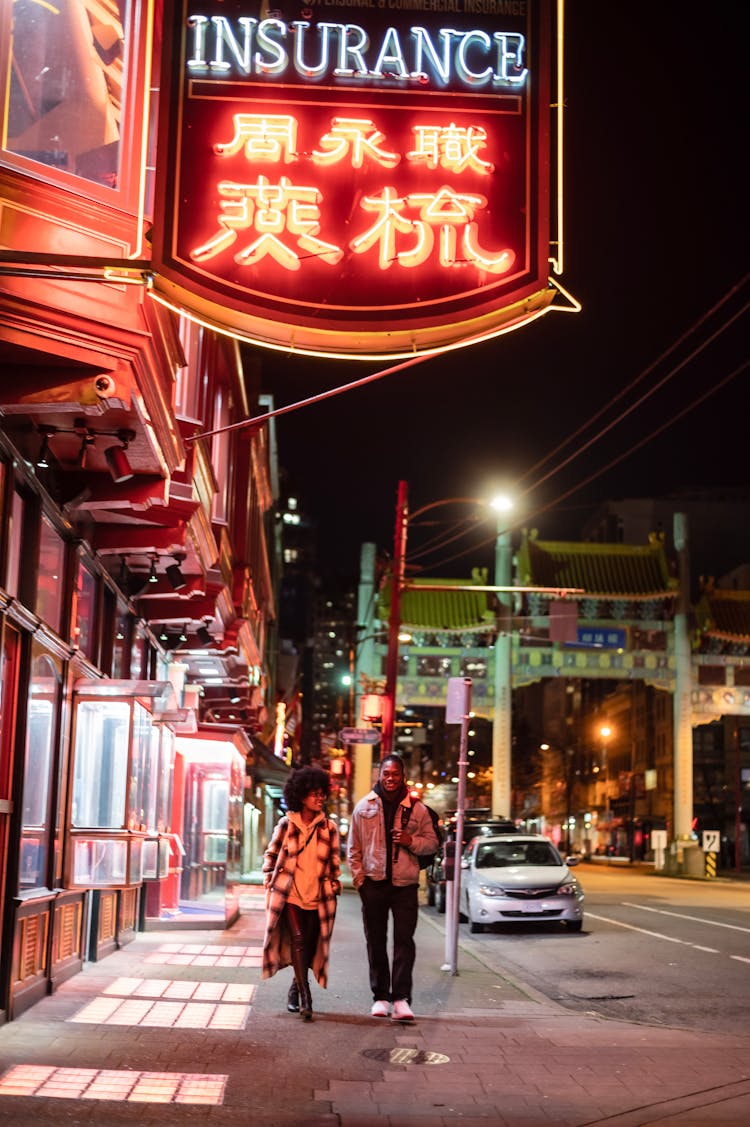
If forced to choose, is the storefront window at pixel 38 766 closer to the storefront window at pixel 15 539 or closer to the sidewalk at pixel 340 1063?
the storefront window at pixel 15 539

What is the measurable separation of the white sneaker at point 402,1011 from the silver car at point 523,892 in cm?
1148

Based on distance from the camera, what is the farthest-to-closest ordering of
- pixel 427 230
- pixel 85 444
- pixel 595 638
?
pixel 595 638 < pixel 85 444 < pixel 427 230

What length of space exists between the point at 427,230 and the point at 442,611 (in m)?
41.7

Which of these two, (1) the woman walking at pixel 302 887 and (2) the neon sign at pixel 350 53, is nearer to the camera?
(2) the neon sign at pixel 350 53

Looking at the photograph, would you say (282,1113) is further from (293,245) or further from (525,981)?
(525,981)

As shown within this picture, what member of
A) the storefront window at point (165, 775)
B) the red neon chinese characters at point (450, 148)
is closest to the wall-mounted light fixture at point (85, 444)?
the red neon chinese characters at point (450, 148)

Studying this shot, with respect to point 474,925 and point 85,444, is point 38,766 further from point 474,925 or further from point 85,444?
point 474,925

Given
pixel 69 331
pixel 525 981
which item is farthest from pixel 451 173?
pixel 525 981

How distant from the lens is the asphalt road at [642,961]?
12.6 metres

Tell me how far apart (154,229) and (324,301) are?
41.9 inches

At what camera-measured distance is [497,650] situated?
162 ft

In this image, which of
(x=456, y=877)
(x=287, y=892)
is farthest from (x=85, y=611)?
(x=456, y=877)

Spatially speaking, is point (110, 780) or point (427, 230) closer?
point (427, 230)

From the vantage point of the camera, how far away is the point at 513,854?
76.8 feet
